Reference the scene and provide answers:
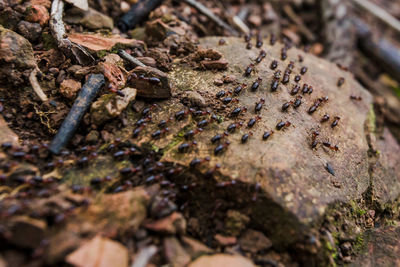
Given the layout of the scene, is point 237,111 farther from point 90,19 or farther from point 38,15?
point 38,15

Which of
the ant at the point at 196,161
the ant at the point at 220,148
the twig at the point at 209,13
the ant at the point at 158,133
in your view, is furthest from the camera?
the twig at the point at 209,13

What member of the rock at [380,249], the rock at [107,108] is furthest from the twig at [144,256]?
the rock at [380,249]

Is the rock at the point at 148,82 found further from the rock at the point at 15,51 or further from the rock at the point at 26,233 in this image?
the rock at the point at 26,233

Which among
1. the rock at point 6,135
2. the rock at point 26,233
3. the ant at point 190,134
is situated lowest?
the rock at point 6,135

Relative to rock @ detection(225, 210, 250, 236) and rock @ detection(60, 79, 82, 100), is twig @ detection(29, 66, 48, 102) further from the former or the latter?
rock @ detection(225, 210, 250, 236)

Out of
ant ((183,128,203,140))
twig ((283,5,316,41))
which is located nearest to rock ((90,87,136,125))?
ant ((183,128,203,140))

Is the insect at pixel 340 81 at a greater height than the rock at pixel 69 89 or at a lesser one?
greater
